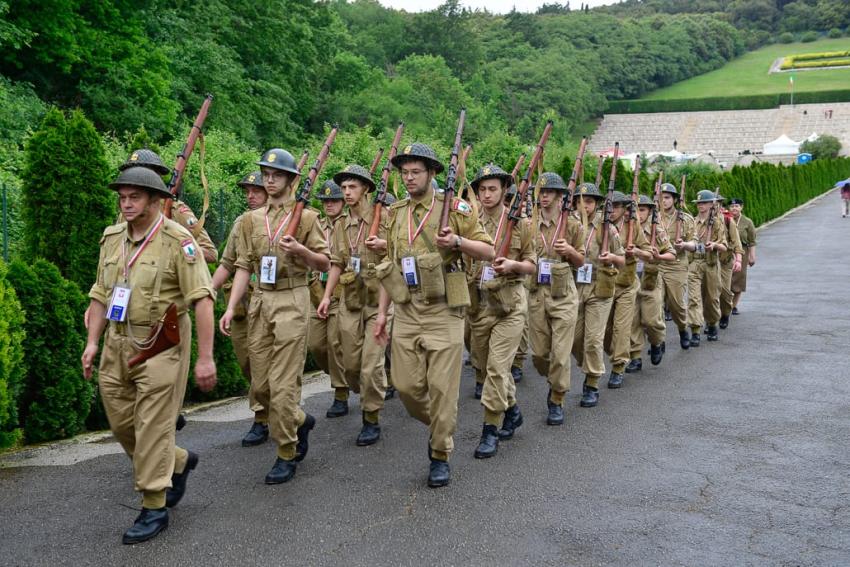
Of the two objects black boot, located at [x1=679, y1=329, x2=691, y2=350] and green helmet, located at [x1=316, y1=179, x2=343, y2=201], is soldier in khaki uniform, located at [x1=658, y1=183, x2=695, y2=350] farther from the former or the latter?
green helmet, located at [x1=316, y1=179, x2=343, y2=201]

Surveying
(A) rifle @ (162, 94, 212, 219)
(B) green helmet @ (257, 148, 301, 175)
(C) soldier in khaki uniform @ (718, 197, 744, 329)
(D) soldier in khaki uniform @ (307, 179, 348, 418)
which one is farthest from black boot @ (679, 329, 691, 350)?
(A) rifle @ (162, 94, 212, 219)

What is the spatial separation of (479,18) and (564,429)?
5213 inches

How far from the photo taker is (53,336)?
26.7ft

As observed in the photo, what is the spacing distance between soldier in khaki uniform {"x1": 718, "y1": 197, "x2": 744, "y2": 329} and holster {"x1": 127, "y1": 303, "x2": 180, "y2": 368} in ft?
36.5

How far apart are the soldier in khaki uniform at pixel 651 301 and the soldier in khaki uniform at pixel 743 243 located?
173 inches

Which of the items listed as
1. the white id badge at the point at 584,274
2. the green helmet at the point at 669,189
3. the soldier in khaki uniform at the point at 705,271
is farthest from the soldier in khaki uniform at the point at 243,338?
the green helmet at the point at 669,189

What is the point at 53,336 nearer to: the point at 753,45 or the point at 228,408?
the point at 228,408

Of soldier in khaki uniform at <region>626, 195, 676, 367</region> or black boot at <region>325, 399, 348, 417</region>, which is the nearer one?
black boot at <region>325, 399, 348, 417</region>

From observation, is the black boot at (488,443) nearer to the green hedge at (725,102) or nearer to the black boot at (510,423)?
the black boot at (510,423)

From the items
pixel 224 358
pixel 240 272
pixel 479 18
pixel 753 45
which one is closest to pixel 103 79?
pixel 224 358

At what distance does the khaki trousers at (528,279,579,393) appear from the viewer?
8.89 meters

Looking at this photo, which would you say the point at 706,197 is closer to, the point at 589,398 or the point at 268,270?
the point at 589,398

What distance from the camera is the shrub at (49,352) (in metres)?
8.01

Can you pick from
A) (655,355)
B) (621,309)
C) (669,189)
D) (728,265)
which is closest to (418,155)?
(621,309)
